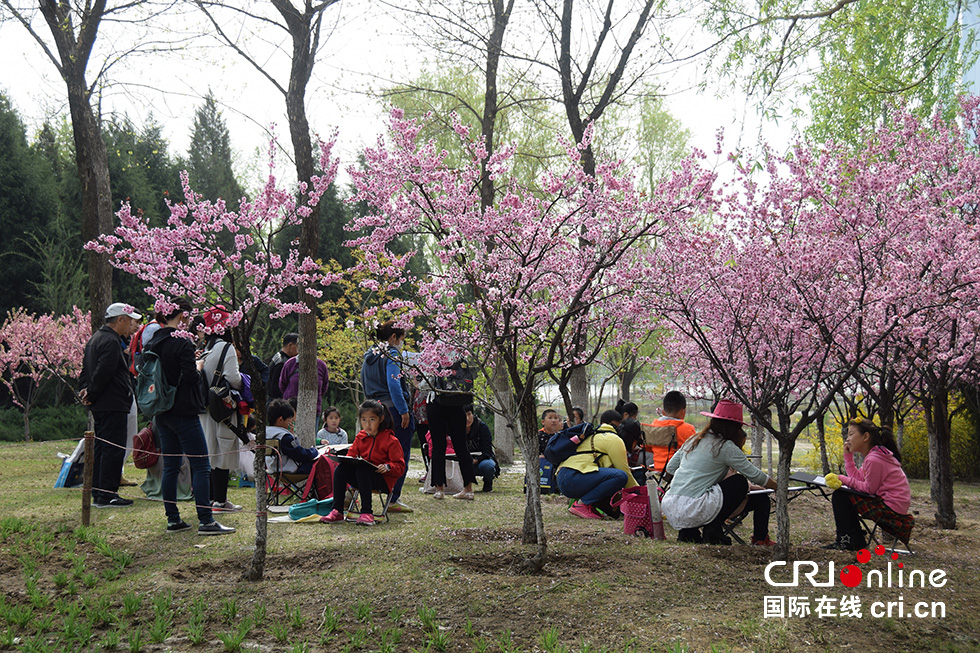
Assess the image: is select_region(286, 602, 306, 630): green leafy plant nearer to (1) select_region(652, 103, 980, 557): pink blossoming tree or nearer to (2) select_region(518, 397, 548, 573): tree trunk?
(2) select_region(518, 397, 548, 573): tree trunk

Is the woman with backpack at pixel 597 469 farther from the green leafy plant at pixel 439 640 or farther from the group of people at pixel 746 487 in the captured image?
the green leafy plant at pixel 439 640

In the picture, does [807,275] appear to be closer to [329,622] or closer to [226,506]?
[329,622]

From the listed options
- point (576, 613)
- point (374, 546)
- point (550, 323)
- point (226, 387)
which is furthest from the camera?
point (226, 387)

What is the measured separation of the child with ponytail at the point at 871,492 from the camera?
5098mm

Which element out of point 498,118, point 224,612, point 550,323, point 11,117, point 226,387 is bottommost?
point 224,612

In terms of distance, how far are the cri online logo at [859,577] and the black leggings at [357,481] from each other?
133 inches

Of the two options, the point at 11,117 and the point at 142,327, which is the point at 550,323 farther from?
the point at 11,117

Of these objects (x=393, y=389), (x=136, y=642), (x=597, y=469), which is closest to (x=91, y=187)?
(x=393, y=389)

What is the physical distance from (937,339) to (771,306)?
257cm

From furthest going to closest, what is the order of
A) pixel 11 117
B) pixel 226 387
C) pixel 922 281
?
1. pixel 11 117
2. pixel 226 387
3. pixel 922 281

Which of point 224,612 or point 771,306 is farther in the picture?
point 771,306

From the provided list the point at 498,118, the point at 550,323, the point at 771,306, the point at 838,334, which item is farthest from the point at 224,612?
the point at 498,118

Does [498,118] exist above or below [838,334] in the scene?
above

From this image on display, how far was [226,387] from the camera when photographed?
630cm
